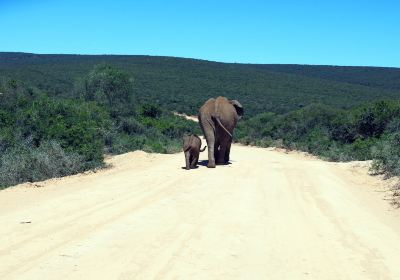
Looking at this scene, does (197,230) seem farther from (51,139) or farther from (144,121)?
(144,121)

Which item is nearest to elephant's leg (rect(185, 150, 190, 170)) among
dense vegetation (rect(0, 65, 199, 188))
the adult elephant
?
the adult elephant

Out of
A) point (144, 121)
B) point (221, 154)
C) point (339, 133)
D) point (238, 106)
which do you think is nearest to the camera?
point (221, 154)

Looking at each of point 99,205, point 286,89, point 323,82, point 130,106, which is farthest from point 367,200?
point 323,82

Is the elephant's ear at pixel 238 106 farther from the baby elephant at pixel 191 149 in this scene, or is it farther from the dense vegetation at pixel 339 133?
the dense vegetation at pixel 339 133

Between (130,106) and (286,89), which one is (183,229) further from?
(286,89)

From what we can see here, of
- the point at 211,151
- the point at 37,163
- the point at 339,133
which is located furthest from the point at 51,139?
the point at 339,133

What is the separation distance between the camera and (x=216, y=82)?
84.6m

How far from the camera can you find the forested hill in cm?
6282

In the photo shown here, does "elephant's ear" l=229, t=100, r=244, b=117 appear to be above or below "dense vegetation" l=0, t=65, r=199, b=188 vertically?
above

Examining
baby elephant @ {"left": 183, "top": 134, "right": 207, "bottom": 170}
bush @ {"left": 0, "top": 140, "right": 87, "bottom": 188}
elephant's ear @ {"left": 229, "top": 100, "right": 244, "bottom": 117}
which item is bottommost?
bush @ {"left": 0, "top": 140, "right": 87, "bottom": 188}

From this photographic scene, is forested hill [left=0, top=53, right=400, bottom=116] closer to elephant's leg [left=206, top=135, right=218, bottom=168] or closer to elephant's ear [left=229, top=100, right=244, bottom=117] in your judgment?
elephant's ear [left=229, top=100, right=244, bottom=117]

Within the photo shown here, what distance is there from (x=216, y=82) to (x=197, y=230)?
78.3 m

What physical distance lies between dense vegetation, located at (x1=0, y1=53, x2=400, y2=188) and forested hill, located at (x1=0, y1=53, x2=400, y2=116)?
32cm

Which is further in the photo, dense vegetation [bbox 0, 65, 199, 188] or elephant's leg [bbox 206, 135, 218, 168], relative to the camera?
elephant's leg [bbox 206, 135, 218, 168]
